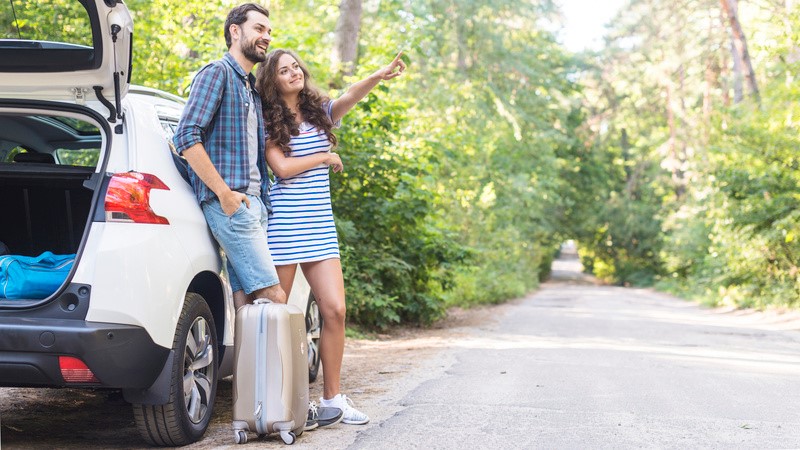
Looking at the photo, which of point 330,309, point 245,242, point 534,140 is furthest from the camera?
point 534,140

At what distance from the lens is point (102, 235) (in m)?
4.25

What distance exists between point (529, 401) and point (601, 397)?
575 mm

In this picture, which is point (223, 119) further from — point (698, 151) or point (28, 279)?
point (698, 151)

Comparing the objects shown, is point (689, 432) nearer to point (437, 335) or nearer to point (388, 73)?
point (388, 73)

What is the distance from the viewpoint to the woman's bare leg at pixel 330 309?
5.32 meters

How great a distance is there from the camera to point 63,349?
4.08 m

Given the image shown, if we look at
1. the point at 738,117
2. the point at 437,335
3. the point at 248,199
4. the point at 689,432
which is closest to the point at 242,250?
the point at 248,199

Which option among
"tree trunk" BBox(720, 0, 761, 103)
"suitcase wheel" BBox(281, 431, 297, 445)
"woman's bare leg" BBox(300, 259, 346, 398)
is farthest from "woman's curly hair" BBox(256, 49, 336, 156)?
"tree trunk" BBox(720, 0, 761, 103)

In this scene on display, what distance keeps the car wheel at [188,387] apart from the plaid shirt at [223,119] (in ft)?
2.19

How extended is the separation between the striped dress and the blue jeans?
0.29 metres

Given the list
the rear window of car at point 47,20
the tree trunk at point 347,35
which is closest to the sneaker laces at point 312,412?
the rear window of car at point 47,20

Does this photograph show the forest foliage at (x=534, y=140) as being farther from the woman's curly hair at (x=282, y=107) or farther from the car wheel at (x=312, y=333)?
the woman's curly hair at (x=282, y=107)

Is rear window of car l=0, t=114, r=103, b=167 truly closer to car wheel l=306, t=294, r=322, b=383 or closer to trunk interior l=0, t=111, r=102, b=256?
trunk interior l=0, t=111, r=102, b=256

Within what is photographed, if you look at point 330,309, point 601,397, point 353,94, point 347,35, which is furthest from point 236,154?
point 347,35
